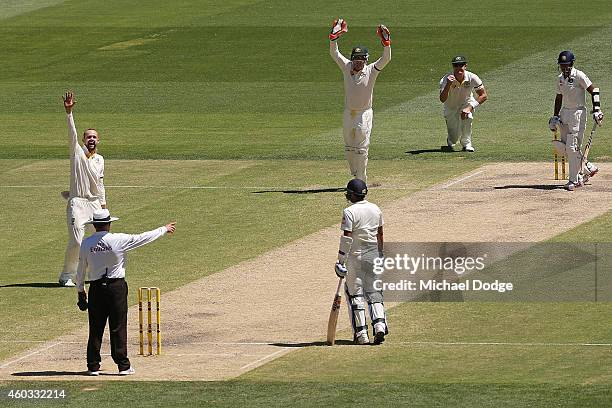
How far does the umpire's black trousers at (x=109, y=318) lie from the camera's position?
20.2m

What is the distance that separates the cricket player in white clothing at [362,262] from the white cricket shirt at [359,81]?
9.47m

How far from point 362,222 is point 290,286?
3505 mm

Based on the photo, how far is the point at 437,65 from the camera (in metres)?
Answer: 49.8

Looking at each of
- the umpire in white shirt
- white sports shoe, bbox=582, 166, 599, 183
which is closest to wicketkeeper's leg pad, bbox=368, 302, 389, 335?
the umpire in white shirt

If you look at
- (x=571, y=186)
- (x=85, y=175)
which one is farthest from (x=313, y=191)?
(x=85, y=175)

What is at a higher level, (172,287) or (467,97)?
(467,97)

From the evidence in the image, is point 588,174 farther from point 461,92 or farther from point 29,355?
point 29,355

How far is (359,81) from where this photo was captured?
3114 centimetres

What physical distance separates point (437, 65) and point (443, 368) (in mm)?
30441

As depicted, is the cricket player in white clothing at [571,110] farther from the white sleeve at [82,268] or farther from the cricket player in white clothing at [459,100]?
the white sleeve at [82,268]

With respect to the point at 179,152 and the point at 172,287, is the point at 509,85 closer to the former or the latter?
the point at 179,152

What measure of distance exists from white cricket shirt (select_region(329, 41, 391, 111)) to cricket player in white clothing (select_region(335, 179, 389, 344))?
9.47m

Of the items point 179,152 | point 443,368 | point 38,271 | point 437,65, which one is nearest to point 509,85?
point 437,65

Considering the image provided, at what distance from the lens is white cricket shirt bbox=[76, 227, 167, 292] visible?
796 inches
